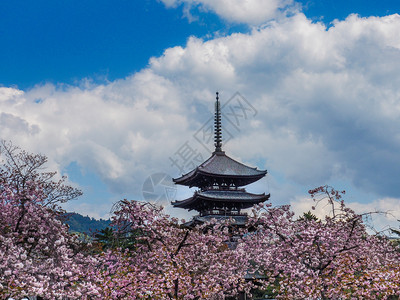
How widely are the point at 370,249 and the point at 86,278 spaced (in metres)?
11.9

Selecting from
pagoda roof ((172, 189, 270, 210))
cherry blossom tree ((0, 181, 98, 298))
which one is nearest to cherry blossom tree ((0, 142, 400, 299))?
cherry blossom tree ((0, 181, 98, 298))

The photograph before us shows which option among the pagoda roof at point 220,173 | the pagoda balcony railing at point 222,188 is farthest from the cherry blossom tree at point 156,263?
the pagoda balcony railing at point 222,188

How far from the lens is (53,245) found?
533 inches

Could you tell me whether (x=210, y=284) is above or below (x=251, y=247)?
below

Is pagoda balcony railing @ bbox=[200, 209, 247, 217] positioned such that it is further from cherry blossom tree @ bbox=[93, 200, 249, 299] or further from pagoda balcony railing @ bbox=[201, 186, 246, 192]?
cherry blossom tree @ bbox=[93, 200, 249, 299]

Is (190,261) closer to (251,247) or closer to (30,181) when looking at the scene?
(251,247)

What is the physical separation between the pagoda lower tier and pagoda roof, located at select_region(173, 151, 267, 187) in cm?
118

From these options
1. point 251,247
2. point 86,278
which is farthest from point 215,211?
point 86,278

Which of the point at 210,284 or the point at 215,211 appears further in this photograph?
the point at 215,211

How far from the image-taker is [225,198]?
3588cm

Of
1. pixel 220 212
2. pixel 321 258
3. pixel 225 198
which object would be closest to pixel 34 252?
pixel 321 258

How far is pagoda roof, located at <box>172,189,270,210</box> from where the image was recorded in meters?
35.6

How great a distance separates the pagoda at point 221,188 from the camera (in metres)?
36.4

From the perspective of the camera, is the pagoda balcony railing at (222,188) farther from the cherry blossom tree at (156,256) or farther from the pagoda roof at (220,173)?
the cherry blossom tree at (156,256)
